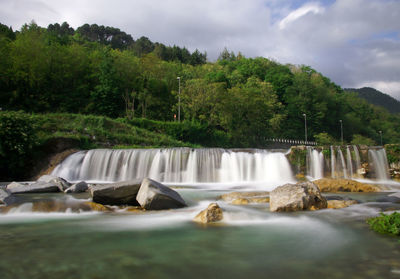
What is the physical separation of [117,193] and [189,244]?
14.7 feet

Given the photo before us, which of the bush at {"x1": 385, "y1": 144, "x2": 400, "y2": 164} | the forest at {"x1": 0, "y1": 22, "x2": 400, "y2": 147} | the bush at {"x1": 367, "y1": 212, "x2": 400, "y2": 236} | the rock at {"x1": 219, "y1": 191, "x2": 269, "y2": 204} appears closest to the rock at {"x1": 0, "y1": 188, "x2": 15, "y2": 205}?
the rock at {"x1": 219, "y1": 191, "x2": 269, "y2": 204}

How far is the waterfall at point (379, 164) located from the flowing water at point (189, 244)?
1223 centimetres

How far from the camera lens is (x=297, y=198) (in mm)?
8477

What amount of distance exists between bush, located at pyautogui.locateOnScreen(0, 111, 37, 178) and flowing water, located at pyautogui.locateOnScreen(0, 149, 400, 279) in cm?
1158

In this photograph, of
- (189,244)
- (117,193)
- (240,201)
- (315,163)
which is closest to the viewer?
(189,244)

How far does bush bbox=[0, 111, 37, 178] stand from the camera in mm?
18297

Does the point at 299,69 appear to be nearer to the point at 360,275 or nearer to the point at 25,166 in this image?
the point at 25,166

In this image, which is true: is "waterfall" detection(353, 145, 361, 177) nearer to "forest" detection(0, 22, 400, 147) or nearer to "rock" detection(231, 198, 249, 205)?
"rock" detection(231, 198, 249, 205)

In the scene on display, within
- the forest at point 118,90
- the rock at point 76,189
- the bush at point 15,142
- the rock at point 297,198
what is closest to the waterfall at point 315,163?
the rock at point 297,198

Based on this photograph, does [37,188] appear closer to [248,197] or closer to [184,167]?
[248,197]

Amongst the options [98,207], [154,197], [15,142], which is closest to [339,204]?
[154,197]

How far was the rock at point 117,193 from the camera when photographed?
922cm

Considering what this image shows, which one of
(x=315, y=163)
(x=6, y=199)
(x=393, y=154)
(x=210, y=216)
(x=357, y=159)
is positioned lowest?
(x=210, y=216)

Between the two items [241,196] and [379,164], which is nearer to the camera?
[241,196]
